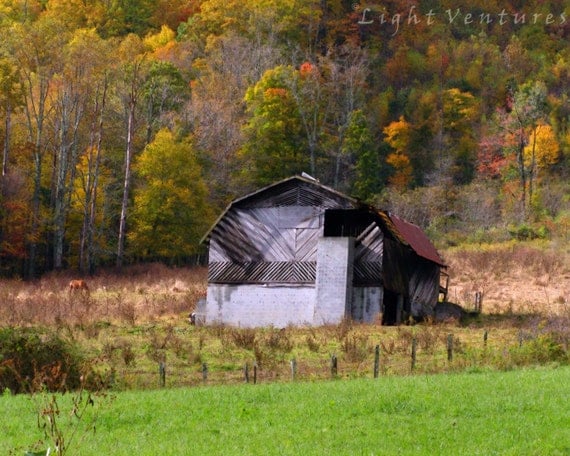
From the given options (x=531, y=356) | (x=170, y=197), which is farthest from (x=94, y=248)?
(x=531, y=356)

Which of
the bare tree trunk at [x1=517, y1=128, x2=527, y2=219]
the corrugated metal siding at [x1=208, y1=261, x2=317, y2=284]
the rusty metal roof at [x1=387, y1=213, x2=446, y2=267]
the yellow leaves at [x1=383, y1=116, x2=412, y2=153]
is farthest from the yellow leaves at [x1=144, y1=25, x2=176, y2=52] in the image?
the corrugated metal siding at [x1=208, y1=261, x2=317, y2=284]

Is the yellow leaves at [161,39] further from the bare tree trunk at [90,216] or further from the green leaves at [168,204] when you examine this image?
the green leaves at [168,204]

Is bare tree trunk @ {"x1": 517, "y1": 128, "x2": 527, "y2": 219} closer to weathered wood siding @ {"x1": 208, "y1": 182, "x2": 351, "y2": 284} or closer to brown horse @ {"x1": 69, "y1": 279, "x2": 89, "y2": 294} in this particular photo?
weathered wood siding @ {"x1": 208, "y1": 182, "x2": 351, "y2": 284}

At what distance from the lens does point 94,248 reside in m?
63.6

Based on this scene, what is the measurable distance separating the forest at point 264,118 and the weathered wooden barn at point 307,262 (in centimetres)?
1742

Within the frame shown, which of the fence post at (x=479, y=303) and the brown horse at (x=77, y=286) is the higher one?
the fence post at (x=479, y=303)

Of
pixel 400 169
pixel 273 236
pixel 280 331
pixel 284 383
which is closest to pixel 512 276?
pixel 273 236

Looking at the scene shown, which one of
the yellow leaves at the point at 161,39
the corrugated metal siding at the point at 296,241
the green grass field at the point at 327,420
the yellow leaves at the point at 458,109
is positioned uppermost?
the yellow leaves at the point at 161,39

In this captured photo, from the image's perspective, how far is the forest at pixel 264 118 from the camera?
211 feet

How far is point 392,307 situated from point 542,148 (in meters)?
38.6

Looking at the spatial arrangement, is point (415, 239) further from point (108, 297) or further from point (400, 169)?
point (400, 169)

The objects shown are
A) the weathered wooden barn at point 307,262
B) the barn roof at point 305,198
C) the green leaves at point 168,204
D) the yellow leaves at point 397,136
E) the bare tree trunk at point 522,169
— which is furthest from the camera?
the yellow leaves at point 397,136

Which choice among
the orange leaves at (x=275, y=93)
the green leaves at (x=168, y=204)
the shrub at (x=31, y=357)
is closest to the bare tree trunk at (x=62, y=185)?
the green leaves at (x=168, y=204)

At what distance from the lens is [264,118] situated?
77062 millimetres
